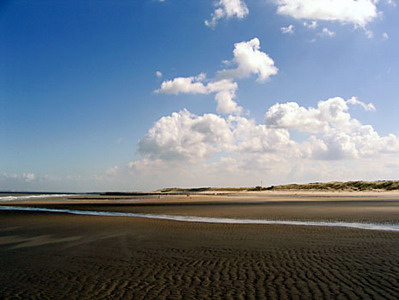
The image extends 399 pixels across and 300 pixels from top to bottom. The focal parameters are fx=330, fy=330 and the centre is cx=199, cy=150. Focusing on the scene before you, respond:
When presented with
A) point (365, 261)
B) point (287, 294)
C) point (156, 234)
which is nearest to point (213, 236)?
point (156, 234)

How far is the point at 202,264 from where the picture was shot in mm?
13281

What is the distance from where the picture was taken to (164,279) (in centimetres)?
1134

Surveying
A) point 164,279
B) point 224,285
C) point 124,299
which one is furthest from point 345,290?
point 124,299

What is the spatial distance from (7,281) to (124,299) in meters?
4.85

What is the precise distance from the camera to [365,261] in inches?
523

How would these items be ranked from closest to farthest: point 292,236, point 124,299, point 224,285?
point 124,299, point 224,285, point 292,236

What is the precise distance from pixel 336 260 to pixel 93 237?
45.6 feet

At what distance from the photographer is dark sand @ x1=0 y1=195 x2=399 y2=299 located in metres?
9.99

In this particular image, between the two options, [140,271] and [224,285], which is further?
[140,271]

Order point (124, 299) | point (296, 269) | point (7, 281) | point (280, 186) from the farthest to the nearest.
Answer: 1. point (280, 186)
2. point (296, 269)
3. point (7, 281)
4. point (124, 299)

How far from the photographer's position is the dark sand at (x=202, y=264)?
999cm

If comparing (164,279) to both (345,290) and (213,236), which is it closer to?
(345,290)

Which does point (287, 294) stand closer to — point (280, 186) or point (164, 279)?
point (164, 279)

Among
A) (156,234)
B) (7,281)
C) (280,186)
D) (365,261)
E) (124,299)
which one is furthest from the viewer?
(280,186)
